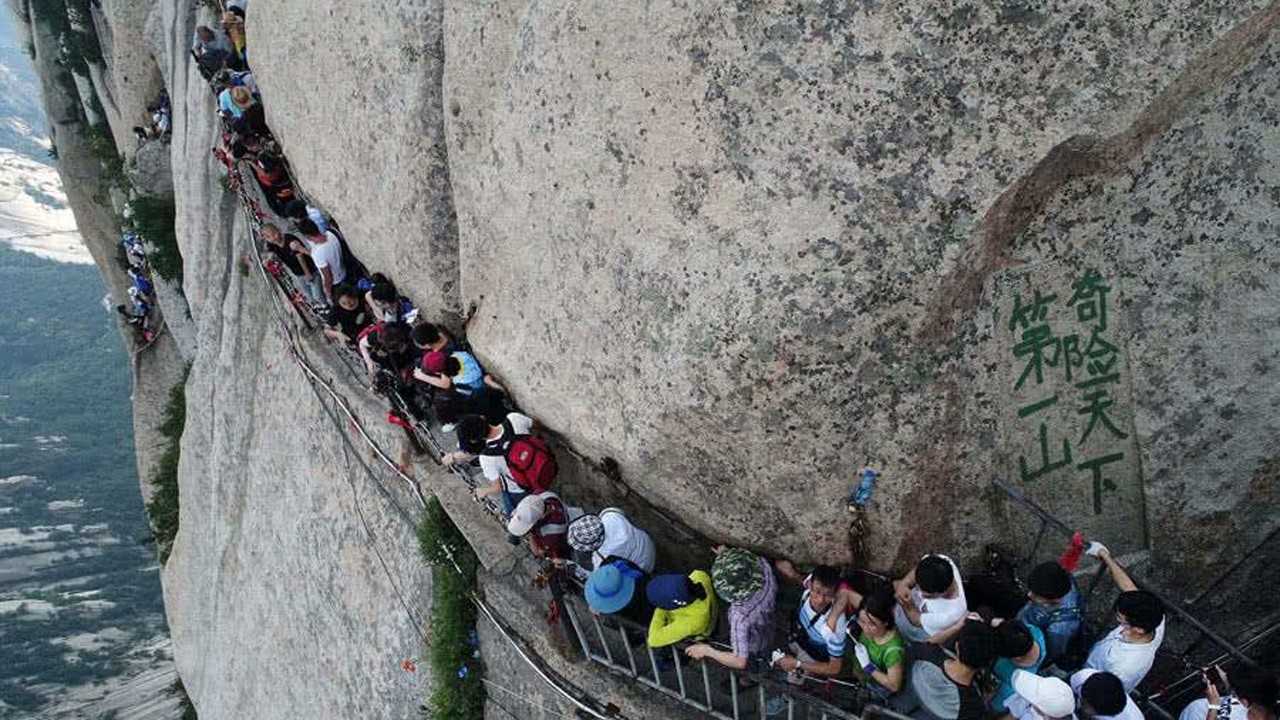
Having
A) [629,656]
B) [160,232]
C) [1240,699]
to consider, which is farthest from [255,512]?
[1240,699]

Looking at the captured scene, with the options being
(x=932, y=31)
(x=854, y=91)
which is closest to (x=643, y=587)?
(x=854, y=91)

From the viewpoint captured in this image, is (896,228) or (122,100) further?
(122,100)

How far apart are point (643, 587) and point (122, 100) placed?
1905 centimetres

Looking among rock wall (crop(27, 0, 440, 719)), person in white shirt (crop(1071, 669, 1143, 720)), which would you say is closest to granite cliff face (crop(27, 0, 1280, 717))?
person in white shirt (crop(1071, 669, 1143, 720))

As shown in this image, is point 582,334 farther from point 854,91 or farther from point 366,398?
point 366,398

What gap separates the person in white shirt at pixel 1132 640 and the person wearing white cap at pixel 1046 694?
1.69ft

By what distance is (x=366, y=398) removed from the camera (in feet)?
29.9

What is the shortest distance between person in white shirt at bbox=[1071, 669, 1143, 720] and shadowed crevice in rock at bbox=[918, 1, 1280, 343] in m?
2.16

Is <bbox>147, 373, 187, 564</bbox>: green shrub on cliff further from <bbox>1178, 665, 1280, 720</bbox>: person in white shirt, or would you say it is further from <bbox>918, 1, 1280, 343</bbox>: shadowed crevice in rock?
<bbox>1178, 665, 1280, 720</bbox>: person in white shirt

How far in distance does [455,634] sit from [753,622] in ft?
11.3

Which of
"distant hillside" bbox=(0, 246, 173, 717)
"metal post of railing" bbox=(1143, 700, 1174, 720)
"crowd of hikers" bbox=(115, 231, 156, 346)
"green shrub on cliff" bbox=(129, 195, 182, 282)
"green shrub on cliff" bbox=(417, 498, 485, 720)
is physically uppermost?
"metal post of railing" bbox=(1143, 700, 1174, 720)

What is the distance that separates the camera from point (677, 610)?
568 centimetres

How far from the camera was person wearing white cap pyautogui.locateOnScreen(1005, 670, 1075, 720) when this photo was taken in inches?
169

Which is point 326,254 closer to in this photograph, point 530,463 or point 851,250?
point 530,463
